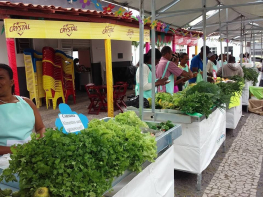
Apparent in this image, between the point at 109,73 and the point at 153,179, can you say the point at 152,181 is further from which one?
the point at 109,73

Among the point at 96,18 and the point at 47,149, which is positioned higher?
the point at 96,18

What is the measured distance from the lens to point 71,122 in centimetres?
180

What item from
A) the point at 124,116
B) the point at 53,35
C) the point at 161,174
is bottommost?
the point at 161,174

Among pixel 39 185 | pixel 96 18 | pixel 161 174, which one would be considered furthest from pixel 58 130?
pixel 96 18

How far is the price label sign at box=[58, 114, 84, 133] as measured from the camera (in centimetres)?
174

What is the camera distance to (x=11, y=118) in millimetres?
2209

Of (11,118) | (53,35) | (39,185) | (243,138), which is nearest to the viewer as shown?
(39,185)

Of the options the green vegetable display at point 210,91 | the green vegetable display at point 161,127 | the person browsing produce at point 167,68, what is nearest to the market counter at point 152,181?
the green vegetable display at point 161,127

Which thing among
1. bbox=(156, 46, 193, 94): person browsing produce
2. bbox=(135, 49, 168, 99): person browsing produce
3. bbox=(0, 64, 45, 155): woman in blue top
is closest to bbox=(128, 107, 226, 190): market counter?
bbox=(135, 49, 168, 99): person browsing produce

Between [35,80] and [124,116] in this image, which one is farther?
[35,80]

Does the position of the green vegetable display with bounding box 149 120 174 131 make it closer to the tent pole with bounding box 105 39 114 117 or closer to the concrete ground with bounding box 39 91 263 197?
the concrete ground with bounding box 39 91 263 197

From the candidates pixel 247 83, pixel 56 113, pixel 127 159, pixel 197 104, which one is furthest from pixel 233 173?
pixel 56 113

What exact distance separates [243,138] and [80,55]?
1076 cm

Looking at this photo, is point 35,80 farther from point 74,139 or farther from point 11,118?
point 74,139
